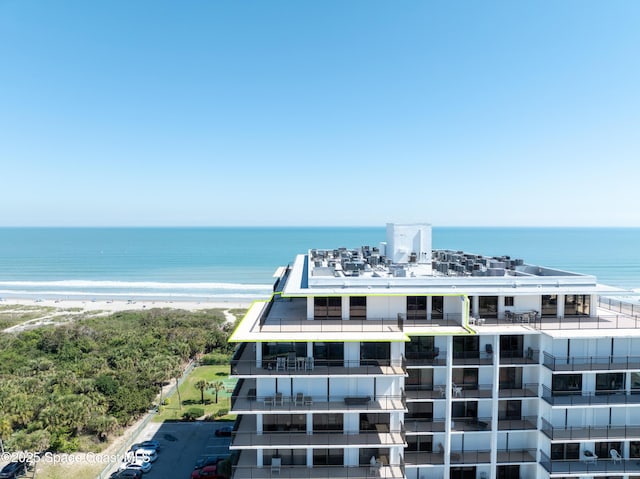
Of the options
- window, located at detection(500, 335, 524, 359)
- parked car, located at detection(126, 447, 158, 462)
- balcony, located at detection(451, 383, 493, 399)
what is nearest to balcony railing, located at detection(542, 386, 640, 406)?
window, located at detection(500, 335, 524, 359)

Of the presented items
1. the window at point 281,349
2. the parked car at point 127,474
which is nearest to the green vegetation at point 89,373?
the parked car at point 127,474

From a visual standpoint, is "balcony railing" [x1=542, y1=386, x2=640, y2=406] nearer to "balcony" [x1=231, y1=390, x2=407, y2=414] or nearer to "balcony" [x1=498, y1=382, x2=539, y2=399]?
"balcony" [x1=498, y1=382, x2=539, y2=399]

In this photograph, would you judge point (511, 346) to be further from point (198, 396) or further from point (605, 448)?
point (198, 396)

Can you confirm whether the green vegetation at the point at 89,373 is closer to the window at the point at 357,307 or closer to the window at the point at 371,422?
the window at the point at 371,422

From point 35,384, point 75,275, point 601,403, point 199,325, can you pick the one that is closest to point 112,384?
point 35,384

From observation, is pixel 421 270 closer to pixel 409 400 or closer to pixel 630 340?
pixel 409 400

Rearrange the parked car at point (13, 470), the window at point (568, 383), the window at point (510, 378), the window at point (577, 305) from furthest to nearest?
the parked car at point (13, 470)
the window at point (577, 305)
the window at point (510, 378)
the window at point (568, 383)

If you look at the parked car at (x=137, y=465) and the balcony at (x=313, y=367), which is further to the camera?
the parked car at (x=137, y=465)

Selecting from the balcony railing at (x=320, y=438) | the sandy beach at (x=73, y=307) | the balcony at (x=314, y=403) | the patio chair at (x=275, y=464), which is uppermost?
the balcony at (x=314, y=403)
